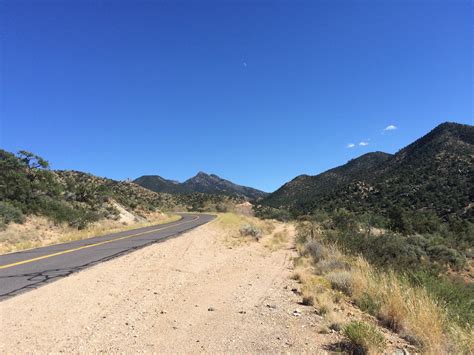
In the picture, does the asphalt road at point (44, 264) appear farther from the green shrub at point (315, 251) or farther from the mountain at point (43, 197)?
the mountain at point (43, 197)

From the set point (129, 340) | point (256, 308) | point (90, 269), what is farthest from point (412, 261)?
point (129, 340)

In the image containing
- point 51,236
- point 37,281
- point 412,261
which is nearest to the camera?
point 37,281

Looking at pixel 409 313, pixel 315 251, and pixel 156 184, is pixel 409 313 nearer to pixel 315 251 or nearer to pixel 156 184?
pixel 315 251

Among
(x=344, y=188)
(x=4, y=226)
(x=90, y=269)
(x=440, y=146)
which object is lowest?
(x=90, y=269)

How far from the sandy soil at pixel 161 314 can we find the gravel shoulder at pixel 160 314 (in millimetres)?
15

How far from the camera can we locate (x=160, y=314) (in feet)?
22.8

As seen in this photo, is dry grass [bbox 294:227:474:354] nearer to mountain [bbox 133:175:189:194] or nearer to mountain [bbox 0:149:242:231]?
mountain [bbox 0:149:242:231]

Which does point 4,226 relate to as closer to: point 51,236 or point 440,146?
point 51,236

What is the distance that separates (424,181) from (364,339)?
6264cm

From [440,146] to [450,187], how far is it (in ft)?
65.1

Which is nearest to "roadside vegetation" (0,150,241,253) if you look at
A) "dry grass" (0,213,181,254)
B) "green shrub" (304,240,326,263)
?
"dry grass" (0,213,181,254)

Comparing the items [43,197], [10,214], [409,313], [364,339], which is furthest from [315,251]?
[43,197]

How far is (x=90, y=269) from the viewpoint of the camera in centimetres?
1048

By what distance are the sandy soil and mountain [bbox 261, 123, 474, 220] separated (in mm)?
38081
